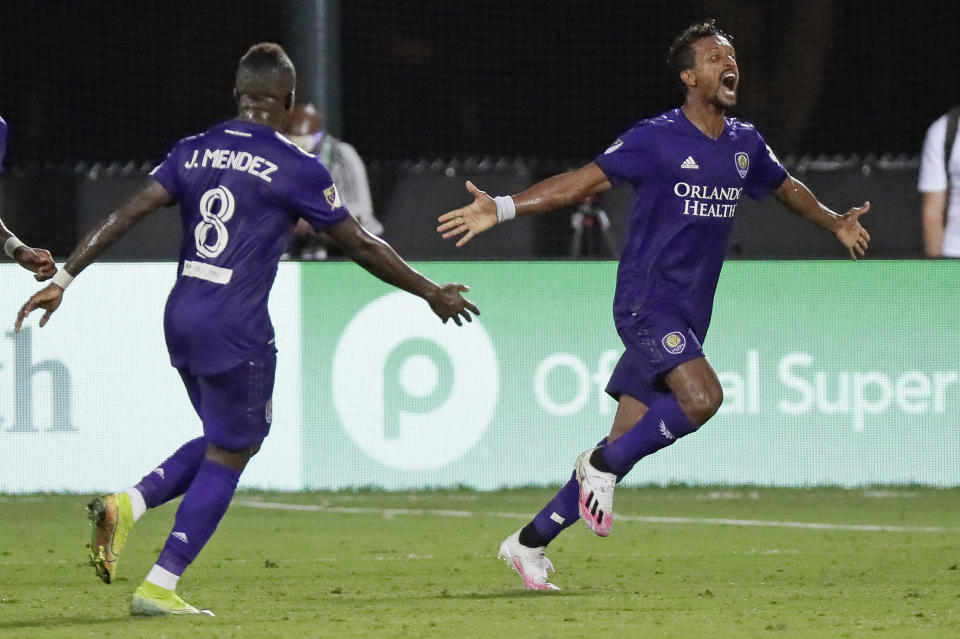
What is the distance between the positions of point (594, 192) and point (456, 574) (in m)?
1.85

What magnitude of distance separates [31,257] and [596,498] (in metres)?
2.50

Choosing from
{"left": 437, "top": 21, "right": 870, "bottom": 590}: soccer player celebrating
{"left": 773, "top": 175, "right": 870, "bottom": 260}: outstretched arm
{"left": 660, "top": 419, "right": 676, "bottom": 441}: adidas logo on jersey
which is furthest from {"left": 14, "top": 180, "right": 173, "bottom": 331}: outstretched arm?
{"left": 773, "top": 175, "right": 870, "bottom": 260}: outstretched arm

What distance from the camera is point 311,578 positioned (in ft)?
25.4

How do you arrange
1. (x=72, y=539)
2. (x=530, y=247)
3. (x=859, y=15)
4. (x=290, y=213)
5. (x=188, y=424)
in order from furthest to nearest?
(x=859, y=15), (x=530, y=247), (x=188, y=424), (x=72, y=539), (x=290, y=213)

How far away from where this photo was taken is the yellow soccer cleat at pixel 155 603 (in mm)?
6320

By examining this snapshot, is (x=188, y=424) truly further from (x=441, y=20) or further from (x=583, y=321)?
(x=441, y=20)

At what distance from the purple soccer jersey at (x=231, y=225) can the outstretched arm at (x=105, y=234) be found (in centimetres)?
6

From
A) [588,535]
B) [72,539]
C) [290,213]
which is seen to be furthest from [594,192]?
[72,539]

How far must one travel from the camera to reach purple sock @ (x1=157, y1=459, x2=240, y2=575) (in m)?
6.36

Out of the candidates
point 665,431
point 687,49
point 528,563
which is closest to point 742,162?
point 687,49

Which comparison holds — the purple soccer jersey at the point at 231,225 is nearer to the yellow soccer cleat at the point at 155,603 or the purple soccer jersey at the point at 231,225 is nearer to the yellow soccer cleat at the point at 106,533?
the yellow soccer cleat at the point at 106,533

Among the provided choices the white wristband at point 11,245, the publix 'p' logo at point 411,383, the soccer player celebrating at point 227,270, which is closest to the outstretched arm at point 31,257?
the white wristband at point 11,245

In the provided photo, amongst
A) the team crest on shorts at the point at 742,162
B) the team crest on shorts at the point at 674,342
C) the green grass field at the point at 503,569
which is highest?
the team crest on shorts at the point at 742,162

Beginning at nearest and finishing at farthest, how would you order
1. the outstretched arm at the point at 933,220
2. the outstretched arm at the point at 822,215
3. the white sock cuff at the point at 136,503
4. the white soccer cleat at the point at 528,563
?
the white sock cuff at the point at 136,503 < the white soccer cleat at the point at 528,563 < the outstretched arm at the point at 822,215 < the outstretched arm at the point at 933,220
